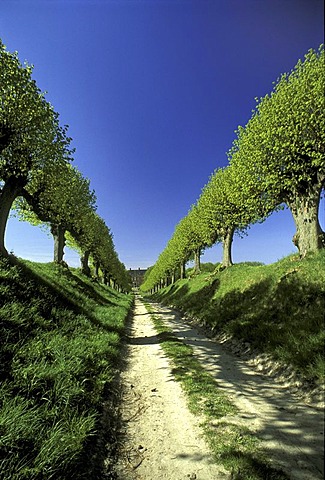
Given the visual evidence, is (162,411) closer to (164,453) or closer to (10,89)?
(164,453)

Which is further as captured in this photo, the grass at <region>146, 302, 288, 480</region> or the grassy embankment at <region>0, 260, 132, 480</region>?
the grassy embankment at <region>0, 260, 132, 480</region>

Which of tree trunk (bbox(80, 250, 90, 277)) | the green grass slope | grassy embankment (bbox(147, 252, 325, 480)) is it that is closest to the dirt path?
grassy embankment (bbox(147, 252, 325, 480))

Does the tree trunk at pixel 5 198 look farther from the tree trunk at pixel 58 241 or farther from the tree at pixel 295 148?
the tree at pixel 295 148

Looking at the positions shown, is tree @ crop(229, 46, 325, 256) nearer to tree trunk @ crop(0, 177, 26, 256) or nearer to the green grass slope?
the green grass slope

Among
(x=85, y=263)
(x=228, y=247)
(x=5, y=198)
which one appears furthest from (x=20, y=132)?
(x=85, y=263)

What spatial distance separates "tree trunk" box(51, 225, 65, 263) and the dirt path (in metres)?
20.6

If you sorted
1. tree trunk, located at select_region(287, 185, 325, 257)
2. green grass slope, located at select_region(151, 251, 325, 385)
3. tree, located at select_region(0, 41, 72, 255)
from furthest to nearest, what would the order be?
tree trunk, located at select_region(287, 185, 325, 257) < tree, located at select_region(0, 41, 72, 255) < green grass slope, located at select_region(151, 251, 325, 385)

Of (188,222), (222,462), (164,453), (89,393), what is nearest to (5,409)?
(89,393)

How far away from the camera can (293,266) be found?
51.2 ft

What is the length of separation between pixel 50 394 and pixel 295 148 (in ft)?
51.7

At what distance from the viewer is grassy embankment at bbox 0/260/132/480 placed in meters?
4.10

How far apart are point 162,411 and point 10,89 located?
15914 mm

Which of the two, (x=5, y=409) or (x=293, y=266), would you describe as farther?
(x=293, y=266)

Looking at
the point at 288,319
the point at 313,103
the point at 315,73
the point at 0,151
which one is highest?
the point at 315,73
